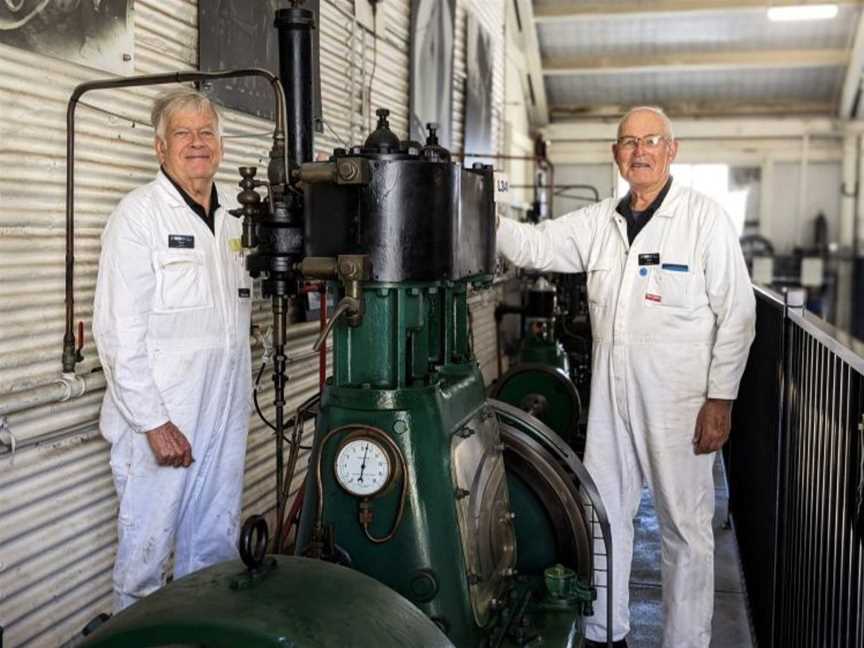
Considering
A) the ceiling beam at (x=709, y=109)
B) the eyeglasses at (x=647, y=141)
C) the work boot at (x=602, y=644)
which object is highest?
the ceiling beam at (x=709, y=109)

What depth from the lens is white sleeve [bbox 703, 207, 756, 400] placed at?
2555 mm

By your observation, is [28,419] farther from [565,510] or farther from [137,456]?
[565,510]

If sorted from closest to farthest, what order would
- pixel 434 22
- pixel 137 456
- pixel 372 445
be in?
1. pixel 372 445
2. pixel 137 456
3. pixel 434 22

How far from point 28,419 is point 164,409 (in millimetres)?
309

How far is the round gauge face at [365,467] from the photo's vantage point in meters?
1.88

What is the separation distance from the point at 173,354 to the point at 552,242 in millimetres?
1184

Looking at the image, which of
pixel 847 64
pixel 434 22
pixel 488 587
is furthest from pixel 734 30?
pixel 488 587

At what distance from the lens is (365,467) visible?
6.19ft

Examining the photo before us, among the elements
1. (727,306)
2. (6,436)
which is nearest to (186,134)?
(6,436)

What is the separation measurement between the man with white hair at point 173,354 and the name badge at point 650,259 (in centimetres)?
112

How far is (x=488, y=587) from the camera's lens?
2.10 metres

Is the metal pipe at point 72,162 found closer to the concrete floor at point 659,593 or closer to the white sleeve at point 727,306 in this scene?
the white sleeve at point 727,306

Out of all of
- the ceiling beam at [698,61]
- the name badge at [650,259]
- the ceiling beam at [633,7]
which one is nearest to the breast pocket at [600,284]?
the name badge at [650,259]

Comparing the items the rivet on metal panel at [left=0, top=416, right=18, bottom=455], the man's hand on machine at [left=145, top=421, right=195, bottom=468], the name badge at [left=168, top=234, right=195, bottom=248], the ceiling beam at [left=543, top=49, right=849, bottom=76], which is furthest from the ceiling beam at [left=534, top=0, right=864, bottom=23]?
the rivet on metal panel at [left=0, top=416, right=18, bottom=455]
